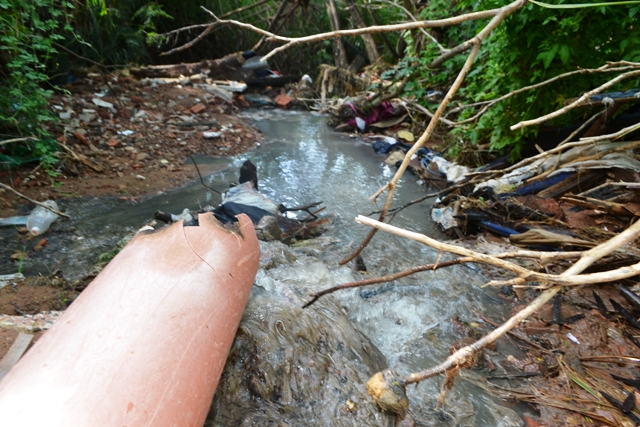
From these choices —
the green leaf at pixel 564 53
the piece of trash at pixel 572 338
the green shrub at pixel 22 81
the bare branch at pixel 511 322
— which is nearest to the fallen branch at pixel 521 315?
the bare branch at pixel 511 322

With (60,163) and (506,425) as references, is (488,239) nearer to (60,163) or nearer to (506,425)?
(506,425)

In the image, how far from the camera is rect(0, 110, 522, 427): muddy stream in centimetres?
151

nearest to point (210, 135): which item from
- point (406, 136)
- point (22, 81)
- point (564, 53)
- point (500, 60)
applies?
point (22, 81)

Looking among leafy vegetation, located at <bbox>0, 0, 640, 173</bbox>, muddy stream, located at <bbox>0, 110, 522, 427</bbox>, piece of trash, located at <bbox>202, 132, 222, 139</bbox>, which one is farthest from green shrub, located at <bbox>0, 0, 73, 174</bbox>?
piece of trash, located at <bbox>202, 132, 222, 139</bbox>

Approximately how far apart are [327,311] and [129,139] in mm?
4727

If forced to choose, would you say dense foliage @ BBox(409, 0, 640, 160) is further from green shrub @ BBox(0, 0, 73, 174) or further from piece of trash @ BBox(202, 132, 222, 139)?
green shrub @ BBox(0, 0, 73, 174)

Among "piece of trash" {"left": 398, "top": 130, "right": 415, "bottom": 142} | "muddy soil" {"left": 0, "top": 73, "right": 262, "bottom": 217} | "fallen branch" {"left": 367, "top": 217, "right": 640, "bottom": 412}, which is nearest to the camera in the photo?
"fallen branch" {"left": 367, "top": 217, "right": 640, "bottom": 412}

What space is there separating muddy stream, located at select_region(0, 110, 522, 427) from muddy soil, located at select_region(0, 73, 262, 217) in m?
0.34

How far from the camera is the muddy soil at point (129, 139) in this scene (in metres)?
4.20

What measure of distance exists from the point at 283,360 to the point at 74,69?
7.84 meters

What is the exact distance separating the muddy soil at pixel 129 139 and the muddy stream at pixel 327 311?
336 millimetres

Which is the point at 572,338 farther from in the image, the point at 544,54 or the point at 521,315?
the point at 544,54

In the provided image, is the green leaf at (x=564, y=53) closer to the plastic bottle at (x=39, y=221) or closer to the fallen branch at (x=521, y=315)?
the fallen branch at (x=521, y=315)

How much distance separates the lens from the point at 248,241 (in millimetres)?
1666
